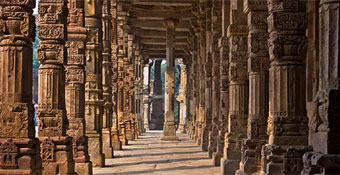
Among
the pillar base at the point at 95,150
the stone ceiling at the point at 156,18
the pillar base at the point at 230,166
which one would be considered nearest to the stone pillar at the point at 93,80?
the pillar base at the point at 95,150

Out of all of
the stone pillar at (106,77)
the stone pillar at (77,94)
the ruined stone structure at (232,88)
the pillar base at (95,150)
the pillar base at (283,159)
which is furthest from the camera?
the stone pillar at (106,77)

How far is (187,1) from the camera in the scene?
2561 cm

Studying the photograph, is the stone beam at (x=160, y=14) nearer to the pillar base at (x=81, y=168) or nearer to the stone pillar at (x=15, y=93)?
the pillar base at (x=81, y=168)

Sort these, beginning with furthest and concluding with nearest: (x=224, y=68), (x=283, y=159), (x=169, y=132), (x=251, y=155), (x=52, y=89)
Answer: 1. (x=169, y=132)
2. (x=224, y=68)
3. (x=251, y=155)
4. (x=52, y=89)
5. (x=283, y=159)

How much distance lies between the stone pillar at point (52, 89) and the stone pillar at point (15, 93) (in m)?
2.18

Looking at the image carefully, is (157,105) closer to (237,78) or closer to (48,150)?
(237,78)

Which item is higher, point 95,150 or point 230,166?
point 95,150

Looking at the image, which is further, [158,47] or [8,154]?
[158,47]

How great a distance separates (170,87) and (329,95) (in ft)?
77.5

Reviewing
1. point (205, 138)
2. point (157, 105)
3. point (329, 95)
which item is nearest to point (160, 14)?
point (205, 138)

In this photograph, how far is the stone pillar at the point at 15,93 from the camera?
8.02 meters

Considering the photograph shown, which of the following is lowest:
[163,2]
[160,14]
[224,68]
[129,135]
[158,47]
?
[129,135]

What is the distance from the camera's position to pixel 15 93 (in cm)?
805

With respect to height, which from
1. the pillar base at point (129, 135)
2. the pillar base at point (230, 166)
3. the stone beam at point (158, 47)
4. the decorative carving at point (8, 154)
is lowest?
the pillar base at point (129, 135)
